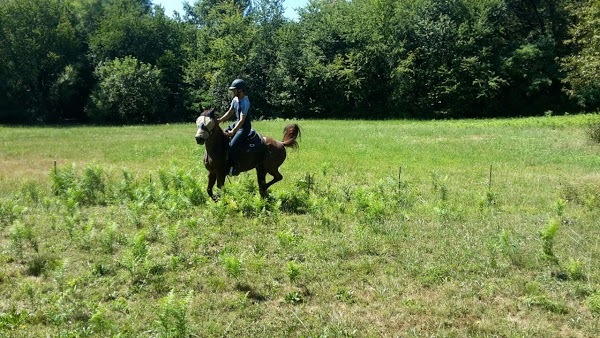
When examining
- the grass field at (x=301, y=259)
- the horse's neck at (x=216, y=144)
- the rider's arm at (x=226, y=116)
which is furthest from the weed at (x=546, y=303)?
the rider's arm at (x=226, y=116)

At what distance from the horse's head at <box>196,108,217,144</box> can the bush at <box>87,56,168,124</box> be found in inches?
1452

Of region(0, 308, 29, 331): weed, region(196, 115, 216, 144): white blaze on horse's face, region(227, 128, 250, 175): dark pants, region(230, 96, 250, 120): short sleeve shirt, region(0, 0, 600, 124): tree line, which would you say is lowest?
region(0, 308, 29, 331): weed

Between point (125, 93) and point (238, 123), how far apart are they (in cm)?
3720

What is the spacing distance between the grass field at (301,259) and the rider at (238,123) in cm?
61

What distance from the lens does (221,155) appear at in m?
10.8

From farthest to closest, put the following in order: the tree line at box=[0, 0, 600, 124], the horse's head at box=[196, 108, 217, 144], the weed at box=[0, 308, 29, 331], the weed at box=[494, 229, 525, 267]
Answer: the tree line at box=[0, 0, 600, 124] → the horse's head at box=[196, 108, 217, 144] → the weed at box=[494, 229, 525, 267] → the weed at box=[0, 308, 29, 331]

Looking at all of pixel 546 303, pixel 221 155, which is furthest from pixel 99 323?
pixel 221 155

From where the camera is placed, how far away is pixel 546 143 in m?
21.5

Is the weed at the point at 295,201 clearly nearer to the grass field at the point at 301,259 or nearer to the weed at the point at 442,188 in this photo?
the grass field at the point at 301,259

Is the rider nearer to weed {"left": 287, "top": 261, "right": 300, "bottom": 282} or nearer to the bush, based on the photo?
weed {"left": 287, "top": 261, "right": 300, "bottom": 282}

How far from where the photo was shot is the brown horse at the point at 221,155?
33.9 feet

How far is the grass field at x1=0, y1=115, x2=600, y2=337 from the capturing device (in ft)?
18.8

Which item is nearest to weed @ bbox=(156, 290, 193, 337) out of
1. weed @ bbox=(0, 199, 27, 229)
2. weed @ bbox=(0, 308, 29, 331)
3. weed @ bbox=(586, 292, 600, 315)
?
weed @ bbox=(0, 308, 29, 331)

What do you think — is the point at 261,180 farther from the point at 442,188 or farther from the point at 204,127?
the point at 442,188
